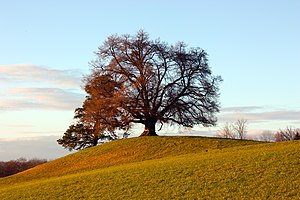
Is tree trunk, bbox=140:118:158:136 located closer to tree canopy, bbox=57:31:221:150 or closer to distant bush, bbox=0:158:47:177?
tree canopy, bbox=57:31:221:150

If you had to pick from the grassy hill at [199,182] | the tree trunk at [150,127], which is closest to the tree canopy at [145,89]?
the tree trunk at [150,127]

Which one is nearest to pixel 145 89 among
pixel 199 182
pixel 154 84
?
pixel 154 84

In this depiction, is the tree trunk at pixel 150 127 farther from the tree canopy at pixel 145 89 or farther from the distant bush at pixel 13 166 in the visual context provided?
the distant bush at pixel 13 166

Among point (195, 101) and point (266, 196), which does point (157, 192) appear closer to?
point (266, 196)

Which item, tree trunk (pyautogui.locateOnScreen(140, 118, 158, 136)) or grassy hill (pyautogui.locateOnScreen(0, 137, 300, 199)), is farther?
tree trunk (pyautogui.locateOnScreen(140, 118, 158, 136))

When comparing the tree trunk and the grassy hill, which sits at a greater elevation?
the tree trunk

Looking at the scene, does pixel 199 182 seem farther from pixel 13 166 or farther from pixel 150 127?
pixel 13 166

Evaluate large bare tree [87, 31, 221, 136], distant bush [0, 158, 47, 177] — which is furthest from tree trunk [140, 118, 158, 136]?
distant bush [0, 158, 47, 177]

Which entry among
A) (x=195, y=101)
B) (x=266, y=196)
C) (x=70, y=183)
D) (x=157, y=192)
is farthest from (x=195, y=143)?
(x=266, y=196)

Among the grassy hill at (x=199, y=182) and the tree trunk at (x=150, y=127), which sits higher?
the tree trunk at (x=150, y=127)

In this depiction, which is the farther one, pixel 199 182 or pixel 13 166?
pixel 13 166

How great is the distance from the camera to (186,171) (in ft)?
68.2

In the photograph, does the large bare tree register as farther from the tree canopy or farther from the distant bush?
the distant bush

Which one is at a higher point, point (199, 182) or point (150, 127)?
point (150, 127)
